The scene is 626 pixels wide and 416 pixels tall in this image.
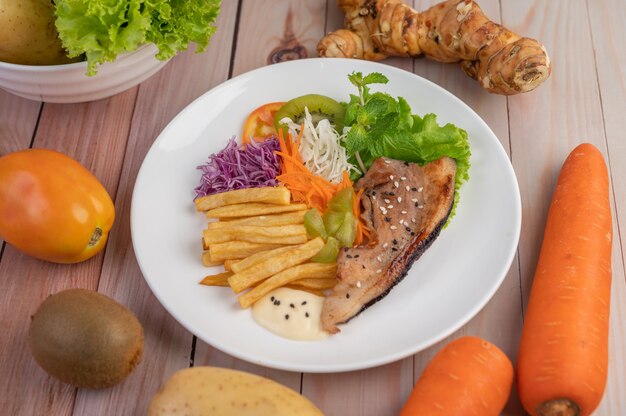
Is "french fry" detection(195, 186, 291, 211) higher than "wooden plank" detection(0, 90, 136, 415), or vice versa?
"french fry" detection(195, 186, 291, 211)

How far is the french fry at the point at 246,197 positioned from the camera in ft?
10.1

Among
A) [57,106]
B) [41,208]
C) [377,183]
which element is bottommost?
[57,106]

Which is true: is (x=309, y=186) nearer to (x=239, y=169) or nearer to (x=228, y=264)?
(x=239, y=169)

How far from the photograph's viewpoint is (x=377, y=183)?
317 centimetres

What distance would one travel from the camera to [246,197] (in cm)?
312

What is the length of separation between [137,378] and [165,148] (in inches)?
40.2

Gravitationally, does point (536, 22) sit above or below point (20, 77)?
above

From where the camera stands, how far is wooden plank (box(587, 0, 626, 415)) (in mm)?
2828

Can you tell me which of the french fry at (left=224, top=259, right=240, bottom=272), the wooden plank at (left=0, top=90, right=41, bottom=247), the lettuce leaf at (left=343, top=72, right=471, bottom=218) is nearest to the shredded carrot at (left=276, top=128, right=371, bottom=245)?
the lettuce leaf at (left=343, top=72, right=471, bottom=218)

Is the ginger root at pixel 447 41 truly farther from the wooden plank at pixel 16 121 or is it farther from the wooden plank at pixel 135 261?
the wooden plank at pixel 16 121

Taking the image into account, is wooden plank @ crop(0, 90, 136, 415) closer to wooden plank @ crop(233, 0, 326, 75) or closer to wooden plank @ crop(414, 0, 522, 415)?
wooden plank @ crop(233, 0, 326, 75)

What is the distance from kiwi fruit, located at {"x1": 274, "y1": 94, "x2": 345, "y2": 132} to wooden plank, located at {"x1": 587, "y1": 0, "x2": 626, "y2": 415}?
125 centimetres

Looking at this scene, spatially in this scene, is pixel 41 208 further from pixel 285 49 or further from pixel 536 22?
pixel 536 22

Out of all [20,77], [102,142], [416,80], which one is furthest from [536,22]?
[20,77]
